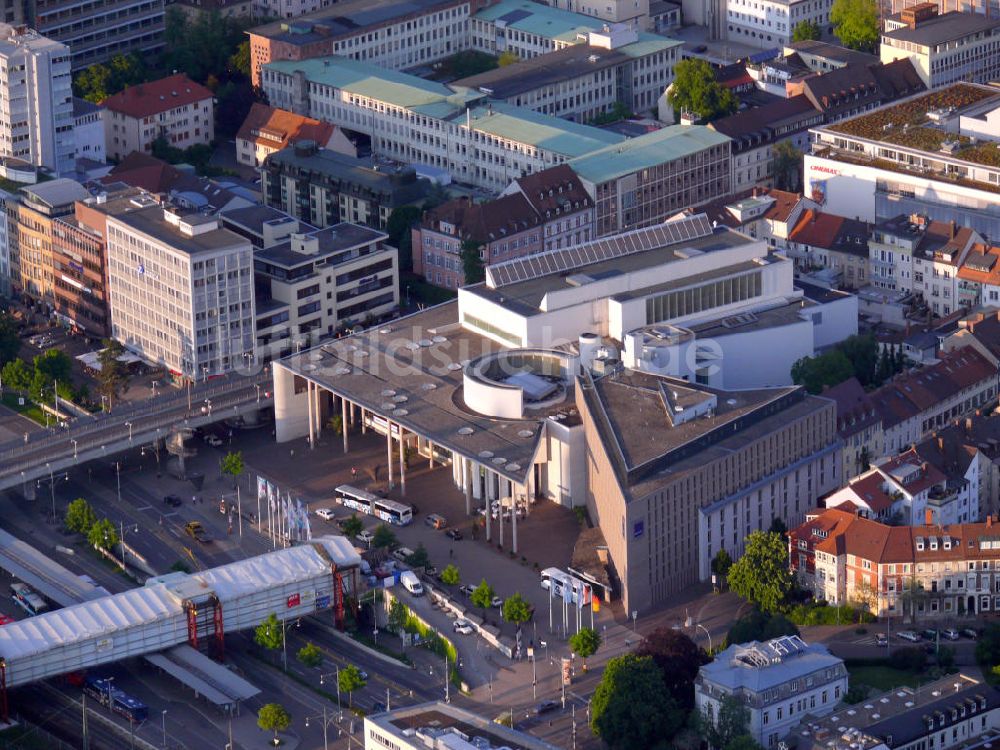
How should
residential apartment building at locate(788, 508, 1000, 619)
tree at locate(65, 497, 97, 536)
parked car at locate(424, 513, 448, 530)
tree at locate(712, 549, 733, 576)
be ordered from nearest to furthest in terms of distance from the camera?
residential apartment building at locate(788, 508, 1000, 619) → tree at locate(712, 549, 733, 576) → tree at locate(65, 497, 97, 536) → parked car at locate(424, 513, 448, 530)

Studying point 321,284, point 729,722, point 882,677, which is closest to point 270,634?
point 729,722

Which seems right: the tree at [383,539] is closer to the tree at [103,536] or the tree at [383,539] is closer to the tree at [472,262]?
the tree at [103,536]

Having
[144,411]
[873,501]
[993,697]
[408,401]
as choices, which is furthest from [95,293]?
[993,697]

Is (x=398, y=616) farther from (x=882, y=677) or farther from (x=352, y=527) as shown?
(x=882, y=677)

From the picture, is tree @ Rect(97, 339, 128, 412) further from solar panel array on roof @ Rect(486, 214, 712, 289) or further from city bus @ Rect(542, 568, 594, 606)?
city bus @ Rect(542, 568, 594, 606)

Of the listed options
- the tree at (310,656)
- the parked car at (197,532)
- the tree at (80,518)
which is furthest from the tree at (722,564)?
the tree at (80,518)

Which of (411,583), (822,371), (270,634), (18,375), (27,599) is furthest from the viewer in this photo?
(18,375)

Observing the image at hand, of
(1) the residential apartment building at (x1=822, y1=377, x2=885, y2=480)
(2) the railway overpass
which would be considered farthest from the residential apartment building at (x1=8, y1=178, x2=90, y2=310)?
(1) the residential apartment building at (x1=822, y1=377, x2=885, y2=480)
